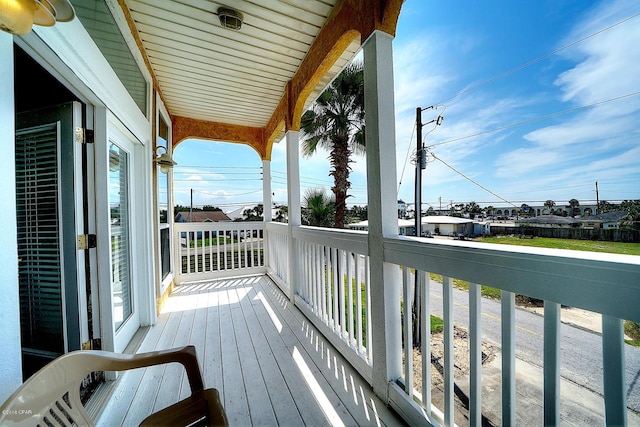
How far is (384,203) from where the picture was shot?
1.57 metres

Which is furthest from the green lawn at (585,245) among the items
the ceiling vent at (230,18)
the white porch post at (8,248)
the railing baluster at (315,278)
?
the ceiling vent at (230,18)

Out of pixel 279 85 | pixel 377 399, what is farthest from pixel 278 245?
pixel 377 399

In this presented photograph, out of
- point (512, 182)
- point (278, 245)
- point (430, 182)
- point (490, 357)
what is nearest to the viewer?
point (512, 182)

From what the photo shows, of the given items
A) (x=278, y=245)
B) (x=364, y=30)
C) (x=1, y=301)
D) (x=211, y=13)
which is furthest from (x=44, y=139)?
(x=278, y=245)

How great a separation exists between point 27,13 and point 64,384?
3.94 ft

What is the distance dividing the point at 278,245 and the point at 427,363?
3090mm

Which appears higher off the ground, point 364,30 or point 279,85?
point 279,85

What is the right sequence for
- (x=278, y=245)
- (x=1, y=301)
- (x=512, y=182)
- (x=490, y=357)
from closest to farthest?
1. (x=1, y=301)
2. (x=512, y=182)
3. (x=490, y=357)
4. (x=278, y=245)

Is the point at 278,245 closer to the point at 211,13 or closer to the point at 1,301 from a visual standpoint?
the point at 211,13

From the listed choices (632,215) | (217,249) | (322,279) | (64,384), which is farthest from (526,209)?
(217,249)

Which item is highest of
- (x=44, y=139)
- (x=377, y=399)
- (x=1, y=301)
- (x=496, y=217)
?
(x=44, y=139)

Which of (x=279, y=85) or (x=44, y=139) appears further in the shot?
(x=279, y=85)

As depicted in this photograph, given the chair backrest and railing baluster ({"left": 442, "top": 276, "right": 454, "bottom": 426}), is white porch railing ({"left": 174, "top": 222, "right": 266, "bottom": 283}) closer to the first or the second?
the chair backrest

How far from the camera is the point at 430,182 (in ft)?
15.5
